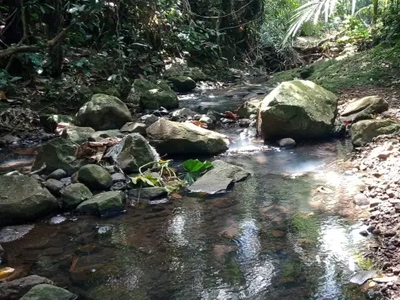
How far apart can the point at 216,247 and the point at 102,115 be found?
12.8ft

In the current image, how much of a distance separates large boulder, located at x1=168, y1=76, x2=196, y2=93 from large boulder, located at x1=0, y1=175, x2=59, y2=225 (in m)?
6.52

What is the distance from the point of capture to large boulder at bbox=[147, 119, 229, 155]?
5574 mm

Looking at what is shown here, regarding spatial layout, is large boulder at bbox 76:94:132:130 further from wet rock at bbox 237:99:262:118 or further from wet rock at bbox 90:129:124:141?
wet rock at bbox 237:99:262:118

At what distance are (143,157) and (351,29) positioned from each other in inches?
462

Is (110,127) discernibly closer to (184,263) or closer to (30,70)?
(30,70)

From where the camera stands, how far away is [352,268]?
9.71ft

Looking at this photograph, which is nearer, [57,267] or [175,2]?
[57,267]

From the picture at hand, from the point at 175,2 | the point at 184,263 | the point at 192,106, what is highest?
the point at 175,2

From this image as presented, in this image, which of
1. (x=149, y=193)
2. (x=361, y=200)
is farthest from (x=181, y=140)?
(x=361, y=200)

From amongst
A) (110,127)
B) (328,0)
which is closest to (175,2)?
(110,127)

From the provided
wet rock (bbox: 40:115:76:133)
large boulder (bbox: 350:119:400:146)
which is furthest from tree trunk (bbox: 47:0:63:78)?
large boulder (bbox: 350:119:400:146)

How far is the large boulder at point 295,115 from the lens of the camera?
595 centimetres

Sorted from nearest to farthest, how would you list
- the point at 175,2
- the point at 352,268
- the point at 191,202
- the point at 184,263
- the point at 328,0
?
the point at 352,268, the point at 184,263, the point at 328,0, the point at 191,202, the point at 175,2

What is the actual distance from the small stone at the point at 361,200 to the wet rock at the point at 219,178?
1.16 meters
